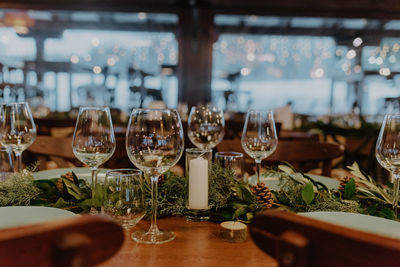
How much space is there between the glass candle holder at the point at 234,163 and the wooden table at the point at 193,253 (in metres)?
0.20

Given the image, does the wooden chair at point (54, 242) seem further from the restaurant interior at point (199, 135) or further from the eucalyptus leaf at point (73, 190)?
the eucalyptus leaf at point (73, 190)

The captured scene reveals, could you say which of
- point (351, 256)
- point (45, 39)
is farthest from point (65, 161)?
point (45, 39)

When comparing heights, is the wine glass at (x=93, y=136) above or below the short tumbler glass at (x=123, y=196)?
above

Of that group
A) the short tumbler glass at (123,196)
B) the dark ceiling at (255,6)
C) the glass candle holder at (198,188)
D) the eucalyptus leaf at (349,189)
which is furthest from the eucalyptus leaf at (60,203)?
the dark ceiling at (255,6)

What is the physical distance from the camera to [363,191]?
89cm

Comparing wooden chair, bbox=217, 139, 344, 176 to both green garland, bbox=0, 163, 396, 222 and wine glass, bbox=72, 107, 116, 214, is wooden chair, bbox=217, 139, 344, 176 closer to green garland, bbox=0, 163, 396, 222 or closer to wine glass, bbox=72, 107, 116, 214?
green garland, bbox=0, 163, 396, 222

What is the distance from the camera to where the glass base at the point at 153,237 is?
0.68m

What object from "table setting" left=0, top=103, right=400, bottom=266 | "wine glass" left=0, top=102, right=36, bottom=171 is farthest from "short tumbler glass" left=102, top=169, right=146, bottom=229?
"wine glass" left=0, top=102, right=36, bottom=171

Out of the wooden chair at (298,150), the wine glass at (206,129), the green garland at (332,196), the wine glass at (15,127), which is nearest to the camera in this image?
the green garland at (332,196)

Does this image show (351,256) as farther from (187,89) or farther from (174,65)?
(174,65)

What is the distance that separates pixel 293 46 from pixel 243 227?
642cm

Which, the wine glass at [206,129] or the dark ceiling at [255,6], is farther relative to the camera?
the dark ceiling at [255,6]

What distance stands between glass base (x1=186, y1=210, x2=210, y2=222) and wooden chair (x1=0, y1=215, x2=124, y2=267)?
487 millimetres

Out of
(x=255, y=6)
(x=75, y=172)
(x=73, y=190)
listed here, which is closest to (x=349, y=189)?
(x=73, y=190)
